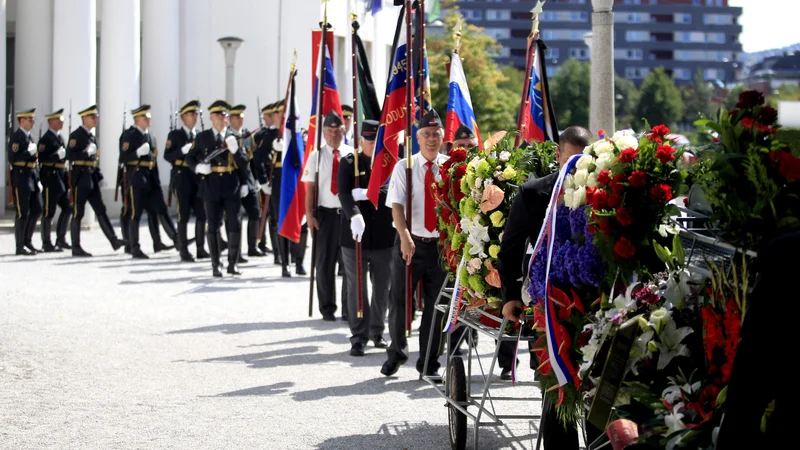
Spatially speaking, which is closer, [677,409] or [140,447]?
[677,409]

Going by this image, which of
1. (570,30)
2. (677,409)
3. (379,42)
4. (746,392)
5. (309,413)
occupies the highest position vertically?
(570,30)

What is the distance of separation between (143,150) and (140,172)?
380 mm

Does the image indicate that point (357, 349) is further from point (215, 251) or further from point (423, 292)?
point (215, 251)

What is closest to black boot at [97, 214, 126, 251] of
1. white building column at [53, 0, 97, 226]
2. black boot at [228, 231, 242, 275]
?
black boot at [228, 231, 242, 275]

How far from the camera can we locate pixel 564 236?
5.56 meters

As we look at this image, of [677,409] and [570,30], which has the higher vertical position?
[570,30]

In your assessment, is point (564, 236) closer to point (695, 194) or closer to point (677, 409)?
point (695, 194)

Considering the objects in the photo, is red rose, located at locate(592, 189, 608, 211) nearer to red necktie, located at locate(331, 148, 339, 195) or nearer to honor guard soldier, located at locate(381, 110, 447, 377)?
honor guard soldier, located at locate(381, 110, 447, 377)

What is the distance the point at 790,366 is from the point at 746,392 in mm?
127

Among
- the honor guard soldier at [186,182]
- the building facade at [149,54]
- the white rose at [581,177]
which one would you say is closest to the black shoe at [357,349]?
the white rose at [581,177]

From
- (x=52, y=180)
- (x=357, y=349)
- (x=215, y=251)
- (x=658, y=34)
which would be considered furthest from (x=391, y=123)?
(x=658, y=34)

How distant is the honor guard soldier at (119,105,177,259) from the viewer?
1969 centimetres

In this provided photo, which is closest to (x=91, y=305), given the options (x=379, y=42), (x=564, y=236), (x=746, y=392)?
(x=564, y=236)

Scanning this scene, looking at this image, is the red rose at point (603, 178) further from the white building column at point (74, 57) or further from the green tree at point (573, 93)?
the green tree at point (573, 93)
